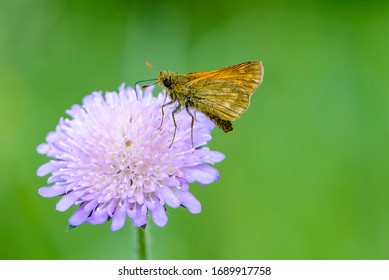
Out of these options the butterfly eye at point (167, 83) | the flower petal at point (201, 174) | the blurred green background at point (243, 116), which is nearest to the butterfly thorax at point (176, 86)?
the butterfly eye at point (167, 83)

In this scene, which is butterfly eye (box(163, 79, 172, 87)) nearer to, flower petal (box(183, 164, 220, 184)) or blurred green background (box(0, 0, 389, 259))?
flower petal (box(183, 164, 220, 184))

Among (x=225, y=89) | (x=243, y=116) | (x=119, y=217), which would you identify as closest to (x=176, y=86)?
(x=225, y=89)

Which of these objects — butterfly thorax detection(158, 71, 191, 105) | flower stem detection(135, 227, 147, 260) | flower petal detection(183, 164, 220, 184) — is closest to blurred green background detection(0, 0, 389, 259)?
flower stem detection(135, 227, 147, 260)

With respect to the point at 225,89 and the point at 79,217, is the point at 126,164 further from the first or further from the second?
the point at 225,89

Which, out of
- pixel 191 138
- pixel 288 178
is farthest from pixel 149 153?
pixel 288 178

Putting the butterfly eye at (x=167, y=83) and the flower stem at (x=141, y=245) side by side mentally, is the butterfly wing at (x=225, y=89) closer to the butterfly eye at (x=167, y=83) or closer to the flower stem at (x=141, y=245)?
the butterfly eye at (x=167, y=83)
